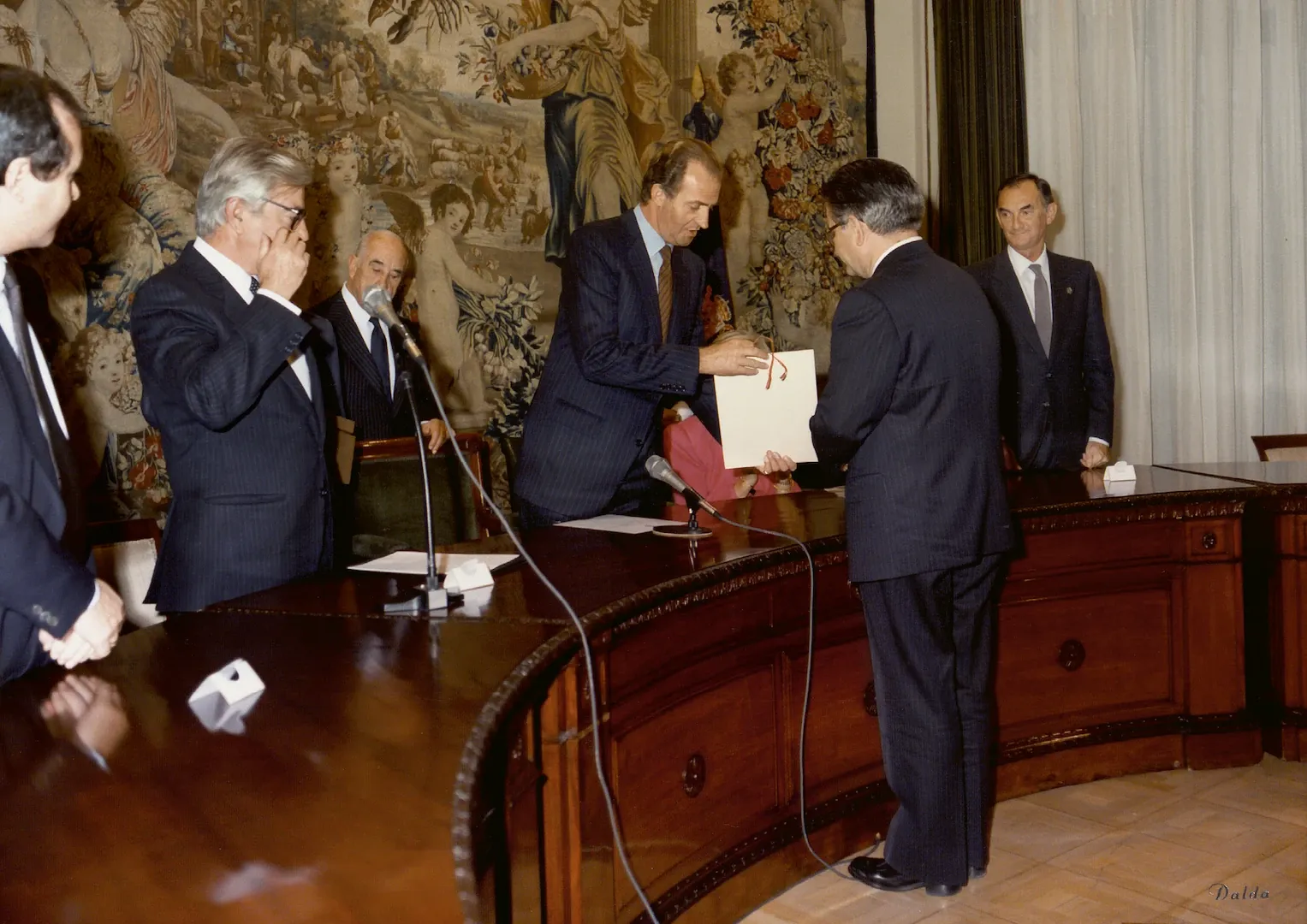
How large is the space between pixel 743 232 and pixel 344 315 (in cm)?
272

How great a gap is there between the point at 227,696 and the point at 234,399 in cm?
87

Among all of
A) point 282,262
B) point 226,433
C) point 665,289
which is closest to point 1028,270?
point 665,289

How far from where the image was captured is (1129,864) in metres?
3.34

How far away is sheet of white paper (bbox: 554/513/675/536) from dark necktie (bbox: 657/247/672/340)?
576 millimetres

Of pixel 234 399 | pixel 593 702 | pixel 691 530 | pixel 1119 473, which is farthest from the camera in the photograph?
pixel 1119 473

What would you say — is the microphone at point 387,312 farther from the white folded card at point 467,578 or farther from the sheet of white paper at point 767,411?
the sheet of white paper at point 767,411

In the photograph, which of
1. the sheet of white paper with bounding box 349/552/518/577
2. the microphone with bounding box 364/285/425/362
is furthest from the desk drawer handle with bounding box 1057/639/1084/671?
the microphone with bounding box 364/285/425/362

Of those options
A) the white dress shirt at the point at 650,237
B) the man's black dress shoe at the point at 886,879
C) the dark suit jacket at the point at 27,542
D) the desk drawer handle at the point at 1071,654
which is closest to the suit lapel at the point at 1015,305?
the desk drawer handle at the point at 1071,654

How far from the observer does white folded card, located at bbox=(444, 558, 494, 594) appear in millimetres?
2576

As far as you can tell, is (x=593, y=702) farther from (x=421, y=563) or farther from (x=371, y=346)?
(x=371, y=346)

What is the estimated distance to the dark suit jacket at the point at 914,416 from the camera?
284 centimetres

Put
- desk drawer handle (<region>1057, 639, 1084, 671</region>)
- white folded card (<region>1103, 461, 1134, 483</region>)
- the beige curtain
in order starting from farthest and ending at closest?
the beige curtain
white folded card (<region>1103, 461, 1134, 483</region>)
desk drawer handle (<region>1057, 639, 1084, 671</region>)

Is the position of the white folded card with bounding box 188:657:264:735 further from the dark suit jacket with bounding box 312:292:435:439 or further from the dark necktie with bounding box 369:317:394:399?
the dark necktie with bounding box 369:317:394:399

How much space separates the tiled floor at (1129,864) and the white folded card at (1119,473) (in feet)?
3.37
